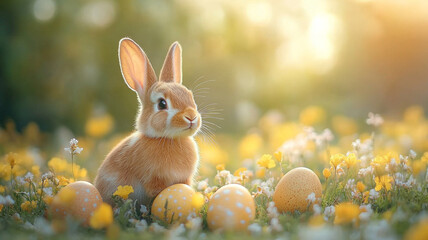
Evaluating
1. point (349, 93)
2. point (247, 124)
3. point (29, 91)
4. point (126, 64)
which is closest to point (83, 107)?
point (29, 91)

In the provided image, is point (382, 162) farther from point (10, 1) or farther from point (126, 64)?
point (10, 1)

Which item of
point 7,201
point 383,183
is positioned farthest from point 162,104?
point 383,183

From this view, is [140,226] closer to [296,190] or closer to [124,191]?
[124,191]

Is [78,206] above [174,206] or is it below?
below

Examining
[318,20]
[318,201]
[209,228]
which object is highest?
[318,20]

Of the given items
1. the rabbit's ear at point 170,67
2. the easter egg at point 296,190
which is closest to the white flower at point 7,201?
the rabbit's ear at point 170,67

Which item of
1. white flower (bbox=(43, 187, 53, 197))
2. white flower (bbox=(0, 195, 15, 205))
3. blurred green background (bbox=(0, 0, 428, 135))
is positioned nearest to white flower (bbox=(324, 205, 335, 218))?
white flower (bbox=(43, 187, 53, 197))
